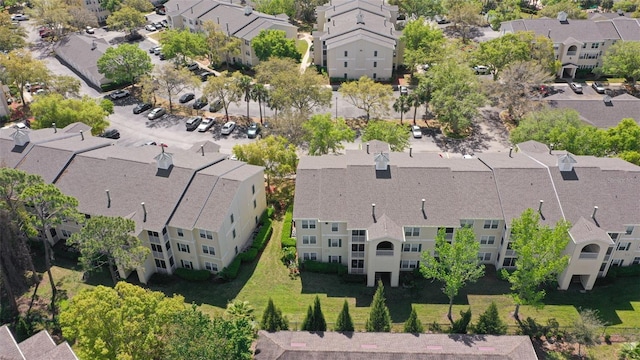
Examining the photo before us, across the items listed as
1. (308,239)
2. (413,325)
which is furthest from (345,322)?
(308,239)

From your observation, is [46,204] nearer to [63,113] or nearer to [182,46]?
[63,113]

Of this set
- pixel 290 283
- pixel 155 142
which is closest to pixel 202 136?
pixel 155 142

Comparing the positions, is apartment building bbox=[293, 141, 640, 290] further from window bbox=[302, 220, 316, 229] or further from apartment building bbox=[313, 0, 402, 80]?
apartment building bbox=[313, 0, 402, 80]

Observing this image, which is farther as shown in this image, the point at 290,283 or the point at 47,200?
the point at 290,283

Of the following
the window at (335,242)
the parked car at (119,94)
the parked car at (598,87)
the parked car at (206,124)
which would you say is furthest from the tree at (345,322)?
the parked car at (598,87)

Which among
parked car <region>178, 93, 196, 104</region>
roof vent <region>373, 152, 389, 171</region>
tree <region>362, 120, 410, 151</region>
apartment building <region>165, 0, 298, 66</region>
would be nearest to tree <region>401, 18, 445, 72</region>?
apartment building <region>165, 0, 298, 66</region>

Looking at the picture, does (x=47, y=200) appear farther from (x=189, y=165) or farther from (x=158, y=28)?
(x=158, y=28)
